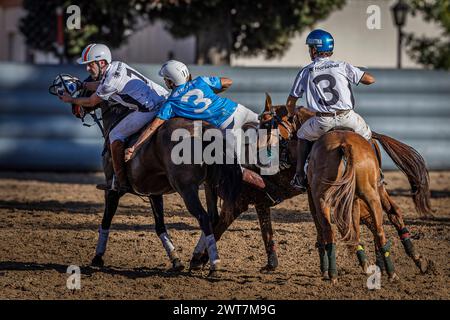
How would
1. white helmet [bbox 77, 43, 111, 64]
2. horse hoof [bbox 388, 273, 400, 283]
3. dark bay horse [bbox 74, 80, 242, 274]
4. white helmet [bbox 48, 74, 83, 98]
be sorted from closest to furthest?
horse hoof [bbox 388, 273, 400, 283] → dark bay horse [bbox 74, 80, 242, 274] → white helmet [bbox 77, 43, 111, 64] → white helmet [bbox 48, 74, 83, 98]

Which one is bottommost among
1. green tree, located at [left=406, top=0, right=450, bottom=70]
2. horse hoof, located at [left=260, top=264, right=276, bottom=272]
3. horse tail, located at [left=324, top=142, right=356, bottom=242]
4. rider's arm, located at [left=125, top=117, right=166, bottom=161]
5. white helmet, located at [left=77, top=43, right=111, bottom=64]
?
horse hoof, located at [left=260, top=264, right=276, bottom=272]

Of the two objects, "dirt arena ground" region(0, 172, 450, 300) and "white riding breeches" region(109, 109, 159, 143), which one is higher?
"white riding breeches" region(109, 109, 159, 143)

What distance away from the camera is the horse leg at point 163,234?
29.5ft

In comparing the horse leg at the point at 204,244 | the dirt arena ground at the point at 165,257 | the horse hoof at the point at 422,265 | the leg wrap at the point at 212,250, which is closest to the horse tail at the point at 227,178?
the horse leg at the point at 204,244

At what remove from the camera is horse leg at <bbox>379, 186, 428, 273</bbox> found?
28.7 feet

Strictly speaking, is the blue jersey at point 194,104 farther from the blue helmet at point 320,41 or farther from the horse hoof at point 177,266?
the horse hoof at point 177,266

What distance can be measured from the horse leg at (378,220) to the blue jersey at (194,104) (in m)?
1.75

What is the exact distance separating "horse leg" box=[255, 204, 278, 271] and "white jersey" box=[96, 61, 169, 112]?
1.59 meters

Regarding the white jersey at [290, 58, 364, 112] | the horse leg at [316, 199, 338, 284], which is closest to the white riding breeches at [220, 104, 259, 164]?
the white jersey at [290, 58, 364, 112]

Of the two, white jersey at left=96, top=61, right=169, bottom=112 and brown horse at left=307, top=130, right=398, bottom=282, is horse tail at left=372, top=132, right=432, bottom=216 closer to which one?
brown horse at left=307, top=130, right=398, bottom=282

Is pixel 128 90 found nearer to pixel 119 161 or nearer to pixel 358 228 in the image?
pixel 119 161

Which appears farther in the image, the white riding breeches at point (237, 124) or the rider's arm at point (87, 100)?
the rider's arm at point (87, 100)


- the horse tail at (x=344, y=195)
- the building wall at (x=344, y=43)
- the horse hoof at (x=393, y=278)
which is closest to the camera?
the horse tail at (x=344, y=195)
